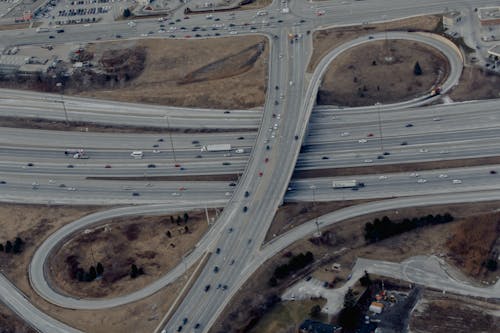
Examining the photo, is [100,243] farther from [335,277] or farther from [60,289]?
[335,277]

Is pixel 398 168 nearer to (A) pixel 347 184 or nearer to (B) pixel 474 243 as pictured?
(A) pixel 347 184

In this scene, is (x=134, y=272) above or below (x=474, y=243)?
below

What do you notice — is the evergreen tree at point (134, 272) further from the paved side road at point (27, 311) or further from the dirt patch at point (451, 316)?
the dirt patch at point (451, 316)

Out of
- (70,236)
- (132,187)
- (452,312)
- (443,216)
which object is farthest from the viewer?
(132,187)

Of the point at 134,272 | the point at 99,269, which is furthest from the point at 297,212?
the point at 99,269

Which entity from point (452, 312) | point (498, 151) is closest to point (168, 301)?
point (452, 312)

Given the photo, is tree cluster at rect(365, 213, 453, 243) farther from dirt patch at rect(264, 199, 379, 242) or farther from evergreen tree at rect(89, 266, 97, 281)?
evergreen tree at rect(89, 266, 97, 281)

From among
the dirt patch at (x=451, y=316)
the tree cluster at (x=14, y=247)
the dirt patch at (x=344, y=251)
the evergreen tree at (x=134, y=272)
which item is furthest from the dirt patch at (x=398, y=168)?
the tree cluster at (x=14, y=247)
